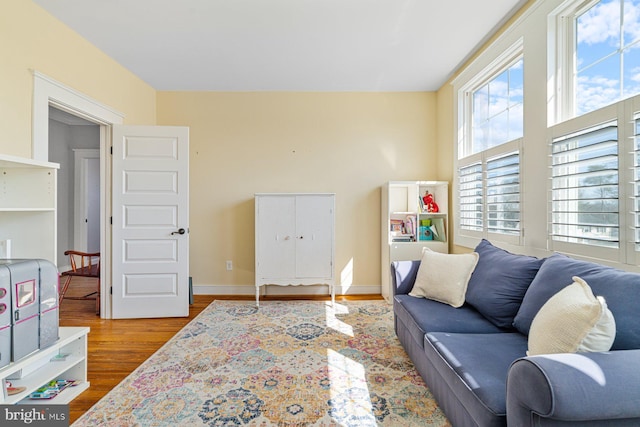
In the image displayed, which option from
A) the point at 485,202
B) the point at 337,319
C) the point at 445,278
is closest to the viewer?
the point at 445,278

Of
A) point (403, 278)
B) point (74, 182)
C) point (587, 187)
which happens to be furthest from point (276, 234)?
point (74, 182)

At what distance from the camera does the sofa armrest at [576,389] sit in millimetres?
888

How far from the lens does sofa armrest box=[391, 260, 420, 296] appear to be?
2.48 metres

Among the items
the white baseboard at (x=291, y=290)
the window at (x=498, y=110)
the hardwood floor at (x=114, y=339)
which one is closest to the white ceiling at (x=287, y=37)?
the window at (x=498, y=110)

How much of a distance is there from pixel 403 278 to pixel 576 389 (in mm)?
1588

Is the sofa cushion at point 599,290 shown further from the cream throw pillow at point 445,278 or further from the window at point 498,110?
the window at point 498,110

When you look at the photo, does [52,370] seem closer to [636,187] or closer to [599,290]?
[599,290]

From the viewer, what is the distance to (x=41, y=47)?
7.63 feet

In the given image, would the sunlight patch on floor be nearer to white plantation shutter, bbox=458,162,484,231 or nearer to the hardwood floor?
the hardwood floor

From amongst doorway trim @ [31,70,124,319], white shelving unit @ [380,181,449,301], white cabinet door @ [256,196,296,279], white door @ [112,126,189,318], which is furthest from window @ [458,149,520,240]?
doorway trim @ [31,70,124,319]

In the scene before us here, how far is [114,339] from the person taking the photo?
2645mm

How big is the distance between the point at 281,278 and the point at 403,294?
1.53 meters

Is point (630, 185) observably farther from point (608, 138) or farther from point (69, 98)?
point (69, 98)

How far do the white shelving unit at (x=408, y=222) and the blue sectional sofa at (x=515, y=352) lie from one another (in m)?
1.02
